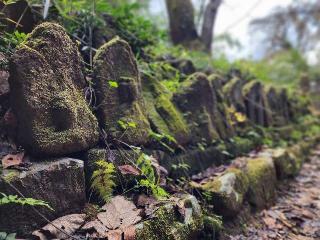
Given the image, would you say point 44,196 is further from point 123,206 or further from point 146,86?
point 146,86

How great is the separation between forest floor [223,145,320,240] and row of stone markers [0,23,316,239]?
19 centimetres

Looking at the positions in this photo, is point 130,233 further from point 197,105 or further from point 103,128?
point 197,105

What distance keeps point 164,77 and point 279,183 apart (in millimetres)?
1950

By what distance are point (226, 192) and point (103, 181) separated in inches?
45.4

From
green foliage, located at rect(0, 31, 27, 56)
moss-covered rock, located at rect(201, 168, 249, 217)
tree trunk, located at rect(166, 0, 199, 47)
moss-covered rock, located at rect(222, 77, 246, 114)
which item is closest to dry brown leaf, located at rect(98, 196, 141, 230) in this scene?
moss-covered rock, located at rect(201, 168, 249, 217)

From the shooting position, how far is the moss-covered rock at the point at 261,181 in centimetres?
359

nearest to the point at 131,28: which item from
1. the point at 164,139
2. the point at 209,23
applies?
the point at 164,139

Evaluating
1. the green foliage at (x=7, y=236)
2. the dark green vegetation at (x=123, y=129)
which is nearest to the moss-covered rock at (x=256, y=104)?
the dark green vegetation at (x=123, y=129)

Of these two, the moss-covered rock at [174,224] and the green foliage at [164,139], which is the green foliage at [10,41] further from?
the moss-covered rock at [174,224]

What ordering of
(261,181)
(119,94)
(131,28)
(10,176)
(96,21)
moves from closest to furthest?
(10,176), (119,94), (96,21), (261,181), (131,28)

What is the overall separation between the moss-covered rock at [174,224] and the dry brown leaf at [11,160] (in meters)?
0.77

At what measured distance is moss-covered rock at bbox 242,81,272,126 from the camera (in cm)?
564

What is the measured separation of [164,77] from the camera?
4152mm

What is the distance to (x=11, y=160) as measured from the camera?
6.66ft
